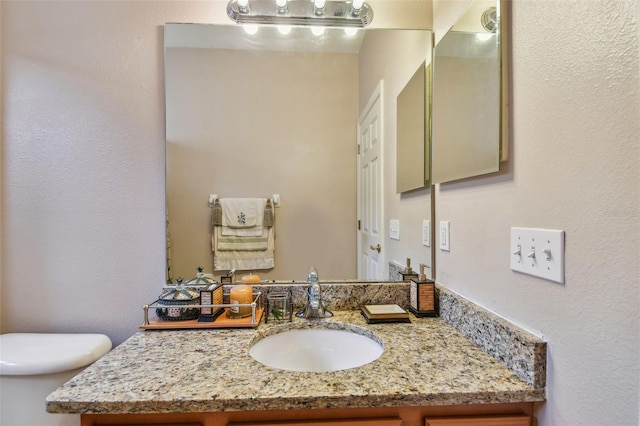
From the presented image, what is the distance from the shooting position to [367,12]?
1223 millimetres

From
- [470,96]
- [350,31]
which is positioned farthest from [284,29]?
[470,96]

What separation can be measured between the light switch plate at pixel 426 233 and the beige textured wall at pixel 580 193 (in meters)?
0.40

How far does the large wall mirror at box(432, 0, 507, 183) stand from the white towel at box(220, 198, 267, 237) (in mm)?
708

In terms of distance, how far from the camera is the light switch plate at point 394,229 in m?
1.34

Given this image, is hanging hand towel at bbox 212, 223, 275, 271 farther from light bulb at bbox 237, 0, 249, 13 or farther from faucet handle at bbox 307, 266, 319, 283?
light bulb at bbox 237, 0, 249, 13

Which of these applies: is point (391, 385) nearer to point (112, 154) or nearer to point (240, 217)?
point (240, 217)

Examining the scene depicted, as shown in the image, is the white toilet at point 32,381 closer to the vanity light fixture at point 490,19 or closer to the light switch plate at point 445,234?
the light switch plate at point 445,234

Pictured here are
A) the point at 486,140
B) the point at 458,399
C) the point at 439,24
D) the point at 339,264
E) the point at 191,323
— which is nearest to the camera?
the point at 458,399

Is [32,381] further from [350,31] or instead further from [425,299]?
[350,31]

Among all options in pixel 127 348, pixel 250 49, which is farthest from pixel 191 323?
pixel 250 49

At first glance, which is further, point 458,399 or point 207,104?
point 207,104

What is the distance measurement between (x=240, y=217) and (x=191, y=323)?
0.43 metres

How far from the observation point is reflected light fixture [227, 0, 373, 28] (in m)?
1.19

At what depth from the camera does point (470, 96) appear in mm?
939
